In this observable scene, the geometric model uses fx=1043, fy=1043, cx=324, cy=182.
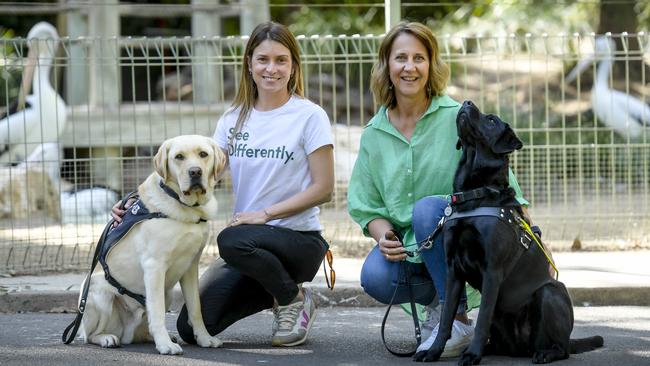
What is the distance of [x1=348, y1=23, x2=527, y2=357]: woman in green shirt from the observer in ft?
16.8

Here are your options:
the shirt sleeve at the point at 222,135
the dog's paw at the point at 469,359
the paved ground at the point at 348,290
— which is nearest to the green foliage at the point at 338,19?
the paved ground at the point at 348,290

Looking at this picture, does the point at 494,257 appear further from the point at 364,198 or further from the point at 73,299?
the point at 73,299

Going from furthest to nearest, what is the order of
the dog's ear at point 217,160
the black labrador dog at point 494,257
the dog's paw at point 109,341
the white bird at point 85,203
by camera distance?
the white bird at point 85,203 → the dog's paw at point 109,341 → the dog's ear at point 217,160 → the black labrador dog at point 494,257

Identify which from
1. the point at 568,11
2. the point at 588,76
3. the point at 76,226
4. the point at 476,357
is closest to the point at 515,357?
the point at 476,357

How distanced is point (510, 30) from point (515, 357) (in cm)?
1438

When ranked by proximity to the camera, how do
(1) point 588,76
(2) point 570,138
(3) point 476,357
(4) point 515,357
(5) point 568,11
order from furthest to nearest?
(5) point 568,11, (1) point 588,76, (2) point 570,138, (4) point 515,357, (3) point 476,357

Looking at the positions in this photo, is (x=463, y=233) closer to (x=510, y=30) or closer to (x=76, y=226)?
(x=76, y=226)

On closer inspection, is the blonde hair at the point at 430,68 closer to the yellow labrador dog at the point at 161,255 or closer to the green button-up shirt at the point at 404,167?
the green button-up shirt at the point at 404,167

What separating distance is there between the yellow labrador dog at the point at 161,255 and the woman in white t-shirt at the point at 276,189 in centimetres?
18

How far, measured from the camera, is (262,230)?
5.20 metres

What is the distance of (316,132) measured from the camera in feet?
17.6

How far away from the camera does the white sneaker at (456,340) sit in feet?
15.9

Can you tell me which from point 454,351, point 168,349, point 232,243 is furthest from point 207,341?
point 454,351

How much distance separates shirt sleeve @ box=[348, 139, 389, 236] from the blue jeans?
0.60 ft
